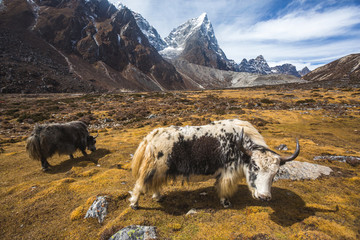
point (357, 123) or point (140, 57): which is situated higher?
point (140, 57)

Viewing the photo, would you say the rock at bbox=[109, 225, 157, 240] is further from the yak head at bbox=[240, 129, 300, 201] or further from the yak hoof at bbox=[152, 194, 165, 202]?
the yak head at bbox=[240, 129, 300, 201]

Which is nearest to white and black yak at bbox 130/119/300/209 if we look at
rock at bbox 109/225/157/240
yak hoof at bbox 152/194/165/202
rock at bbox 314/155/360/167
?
yak hoof at bbox 152/194/165/202

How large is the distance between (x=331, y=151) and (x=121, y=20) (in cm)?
17609

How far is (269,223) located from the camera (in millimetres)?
3760

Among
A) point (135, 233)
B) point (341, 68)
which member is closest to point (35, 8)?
point (135, 233)

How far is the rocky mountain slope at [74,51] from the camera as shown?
222 ft

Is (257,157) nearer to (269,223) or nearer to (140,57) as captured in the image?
(269,223)

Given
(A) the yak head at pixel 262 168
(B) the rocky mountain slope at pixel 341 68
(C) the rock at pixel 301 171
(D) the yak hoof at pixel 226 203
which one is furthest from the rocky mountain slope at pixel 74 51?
(B) the rocky mountain slope at pixel 341 68

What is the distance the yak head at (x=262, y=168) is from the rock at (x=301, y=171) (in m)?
2.60

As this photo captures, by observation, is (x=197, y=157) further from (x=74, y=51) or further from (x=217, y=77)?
(x=217, y=77)

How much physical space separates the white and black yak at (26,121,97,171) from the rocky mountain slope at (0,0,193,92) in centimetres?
6734

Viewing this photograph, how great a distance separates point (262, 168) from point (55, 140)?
30.6ft

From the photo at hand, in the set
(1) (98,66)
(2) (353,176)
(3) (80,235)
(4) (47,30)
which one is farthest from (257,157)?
(4) (47,30)

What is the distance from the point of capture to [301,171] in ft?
20.4
